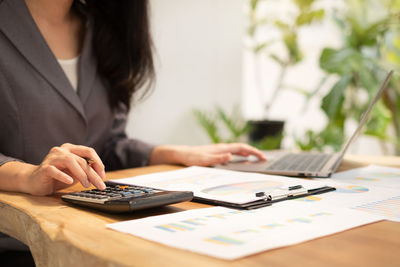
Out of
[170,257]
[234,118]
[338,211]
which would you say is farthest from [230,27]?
[170,257]

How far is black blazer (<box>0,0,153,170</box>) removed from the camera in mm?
1207

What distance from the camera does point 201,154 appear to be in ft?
4.06

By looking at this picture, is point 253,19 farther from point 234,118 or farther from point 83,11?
point 83,11

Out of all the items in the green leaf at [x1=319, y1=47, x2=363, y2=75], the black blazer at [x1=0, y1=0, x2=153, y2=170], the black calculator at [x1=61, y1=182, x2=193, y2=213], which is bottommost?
the black calculator at [x1=61, y1=182, x2=193, y2=213]

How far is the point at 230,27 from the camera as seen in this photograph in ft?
11.5

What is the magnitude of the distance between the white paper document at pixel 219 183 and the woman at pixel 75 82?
183 millimetres

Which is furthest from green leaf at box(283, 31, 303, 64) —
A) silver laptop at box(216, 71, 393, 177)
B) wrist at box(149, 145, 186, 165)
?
wrist at box(149, 145, 186, 165)

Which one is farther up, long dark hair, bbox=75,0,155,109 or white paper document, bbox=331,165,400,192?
long dark hair, bbox=75,0,155,109

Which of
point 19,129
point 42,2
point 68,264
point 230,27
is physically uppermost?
point 230,27

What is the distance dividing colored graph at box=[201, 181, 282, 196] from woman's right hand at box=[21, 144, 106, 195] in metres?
0.20

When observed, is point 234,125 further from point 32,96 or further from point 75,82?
point 32,96

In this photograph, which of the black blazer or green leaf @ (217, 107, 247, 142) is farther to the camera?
green leaf @ (217, 107, 247, 142)

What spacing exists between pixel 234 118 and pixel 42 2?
213cm

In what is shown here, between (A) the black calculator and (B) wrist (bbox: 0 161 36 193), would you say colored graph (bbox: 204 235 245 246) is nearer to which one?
(A) the black calculator
